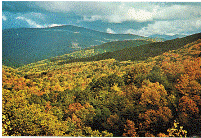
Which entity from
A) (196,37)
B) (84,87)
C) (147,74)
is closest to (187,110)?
(147,74)

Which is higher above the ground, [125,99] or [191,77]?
[191,77]

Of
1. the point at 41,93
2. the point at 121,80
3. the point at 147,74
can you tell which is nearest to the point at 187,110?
the point at 147,74

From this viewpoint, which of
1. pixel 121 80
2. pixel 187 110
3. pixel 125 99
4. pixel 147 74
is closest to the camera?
pixel 187 110

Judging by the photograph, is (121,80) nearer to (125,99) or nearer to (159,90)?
(125,99)

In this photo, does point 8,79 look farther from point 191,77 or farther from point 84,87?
point 191,77

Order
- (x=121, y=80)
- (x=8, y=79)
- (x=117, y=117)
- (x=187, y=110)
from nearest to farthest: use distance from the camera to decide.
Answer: (x=187, y=110) < (x=117, y=117) < (x=121, y=80) < (x=8, y=79)

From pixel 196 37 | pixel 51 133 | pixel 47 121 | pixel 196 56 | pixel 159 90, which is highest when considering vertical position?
pixel 196 37

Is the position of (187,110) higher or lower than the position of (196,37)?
lower

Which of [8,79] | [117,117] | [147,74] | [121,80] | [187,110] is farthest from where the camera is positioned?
[8,79]

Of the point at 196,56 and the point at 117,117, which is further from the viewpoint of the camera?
the point at 196,56
